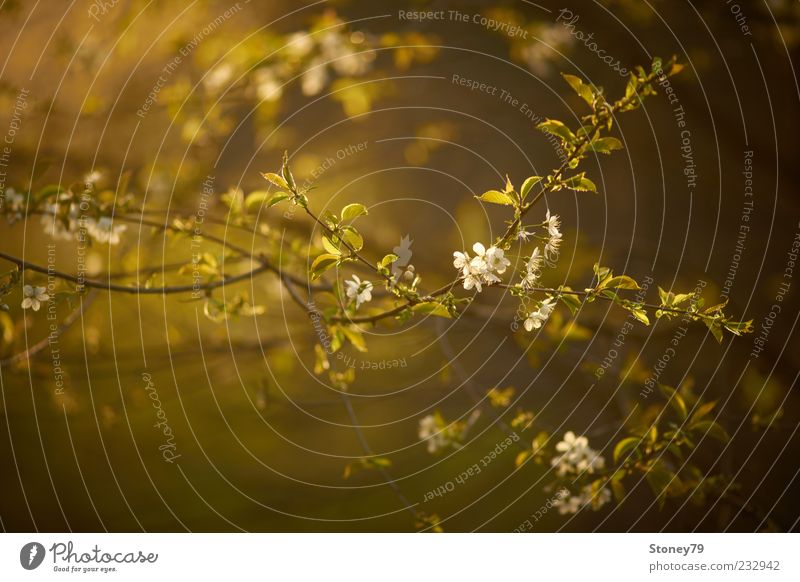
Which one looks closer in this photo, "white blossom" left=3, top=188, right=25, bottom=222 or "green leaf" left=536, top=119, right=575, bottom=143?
"green leaf" left=536, top=119, right=575, bottom=143

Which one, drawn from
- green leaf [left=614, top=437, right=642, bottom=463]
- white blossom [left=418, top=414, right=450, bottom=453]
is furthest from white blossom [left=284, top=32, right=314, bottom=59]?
green leaf [left=614, top=437, right=642, bottom=463]

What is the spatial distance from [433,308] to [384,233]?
28cm

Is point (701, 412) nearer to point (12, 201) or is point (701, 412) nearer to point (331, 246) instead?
point (331, 246)

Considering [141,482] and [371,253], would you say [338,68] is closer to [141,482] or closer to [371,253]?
[371,253]

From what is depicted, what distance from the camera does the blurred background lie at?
0.74 m

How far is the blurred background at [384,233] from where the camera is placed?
2.43 feet

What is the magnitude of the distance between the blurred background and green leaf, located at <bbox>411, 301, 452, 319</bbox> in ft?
0.69

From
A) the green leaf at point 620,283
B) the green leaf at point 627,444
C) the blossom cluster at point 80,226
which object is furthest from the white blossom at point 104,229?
the green leaf at point 627,444

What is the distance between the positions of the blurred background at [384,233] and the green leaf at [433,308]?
0.69ft

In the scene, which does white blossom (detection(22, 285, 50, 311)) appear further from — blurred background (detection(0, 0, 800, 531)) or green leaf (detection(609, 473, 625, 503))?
green leaf (detection(609, 473, 625, 503))

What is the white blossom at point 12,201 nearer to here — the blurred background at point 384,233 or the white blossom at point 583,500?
the blurred background at point 384,233

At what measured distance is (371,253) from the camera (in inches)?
32.4
